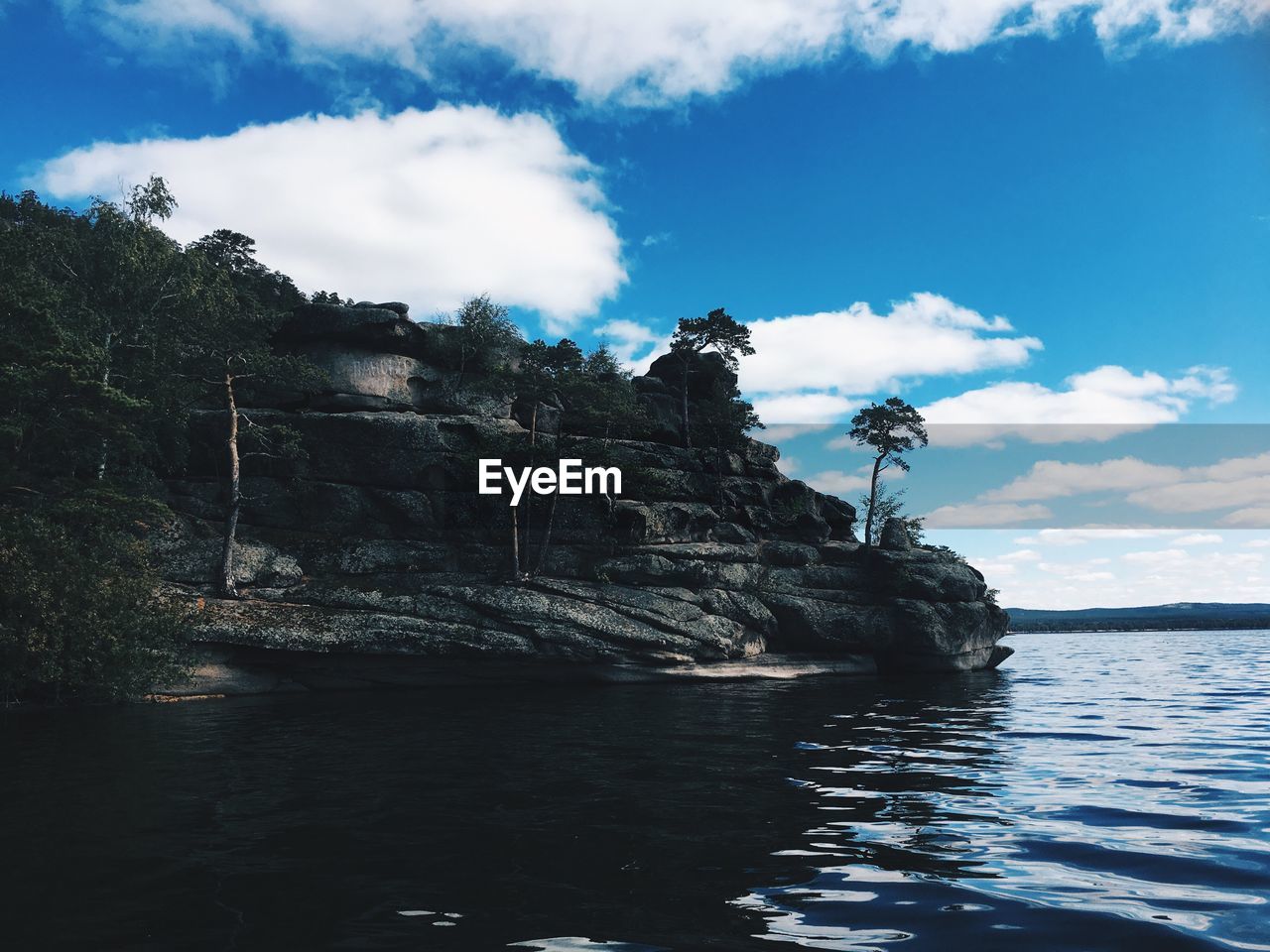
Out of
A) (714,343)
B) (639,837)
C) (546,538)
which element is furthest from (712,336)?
(639,837)

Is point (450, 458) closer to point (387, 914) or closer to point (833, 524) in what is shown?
point (833, 524)

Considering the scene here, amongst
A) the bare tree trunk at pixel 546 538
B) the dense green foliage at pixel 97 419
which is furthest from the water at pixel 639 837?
the bare tree trunk at pixel 546 538

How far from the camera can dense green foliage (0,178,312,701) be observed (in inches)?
988

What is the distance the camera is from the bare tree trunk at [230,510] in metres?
34.7

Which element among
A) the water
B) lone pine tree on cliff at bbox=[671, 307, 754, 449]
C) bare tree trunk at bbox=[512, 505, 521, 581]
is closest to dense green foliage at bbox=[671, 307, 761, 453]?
lone pine tree on cliff at bbox=[671, 307, 754, 449]

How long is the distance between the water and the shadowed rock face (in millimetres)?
14682

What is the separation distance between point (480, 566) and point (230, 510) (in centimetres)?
1322

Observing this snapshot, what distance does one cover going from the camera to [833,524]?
195 feet

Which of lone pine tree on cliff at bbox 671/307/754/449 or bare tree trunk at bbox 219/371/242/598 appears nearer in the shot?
bare tree trunk at bbox 219/371/242/598

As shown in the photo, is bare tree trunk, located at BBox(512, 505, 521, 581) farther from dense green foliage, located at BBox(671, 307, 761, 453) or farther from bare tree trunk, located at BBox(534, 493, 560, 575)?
dense green foliage, located at BBox(671, 307, 761, 453)

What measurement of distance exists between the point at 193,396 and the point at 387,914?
1500 inches

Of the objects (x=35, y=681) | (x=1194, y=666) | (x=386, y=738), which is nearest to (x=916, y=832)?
A: (x=386, y=738)

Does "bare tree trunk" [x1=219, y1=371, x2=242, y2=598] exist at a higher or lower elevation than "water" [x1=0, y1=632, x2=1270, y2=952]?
higher

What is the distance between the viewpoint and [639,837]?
945 centimetres
